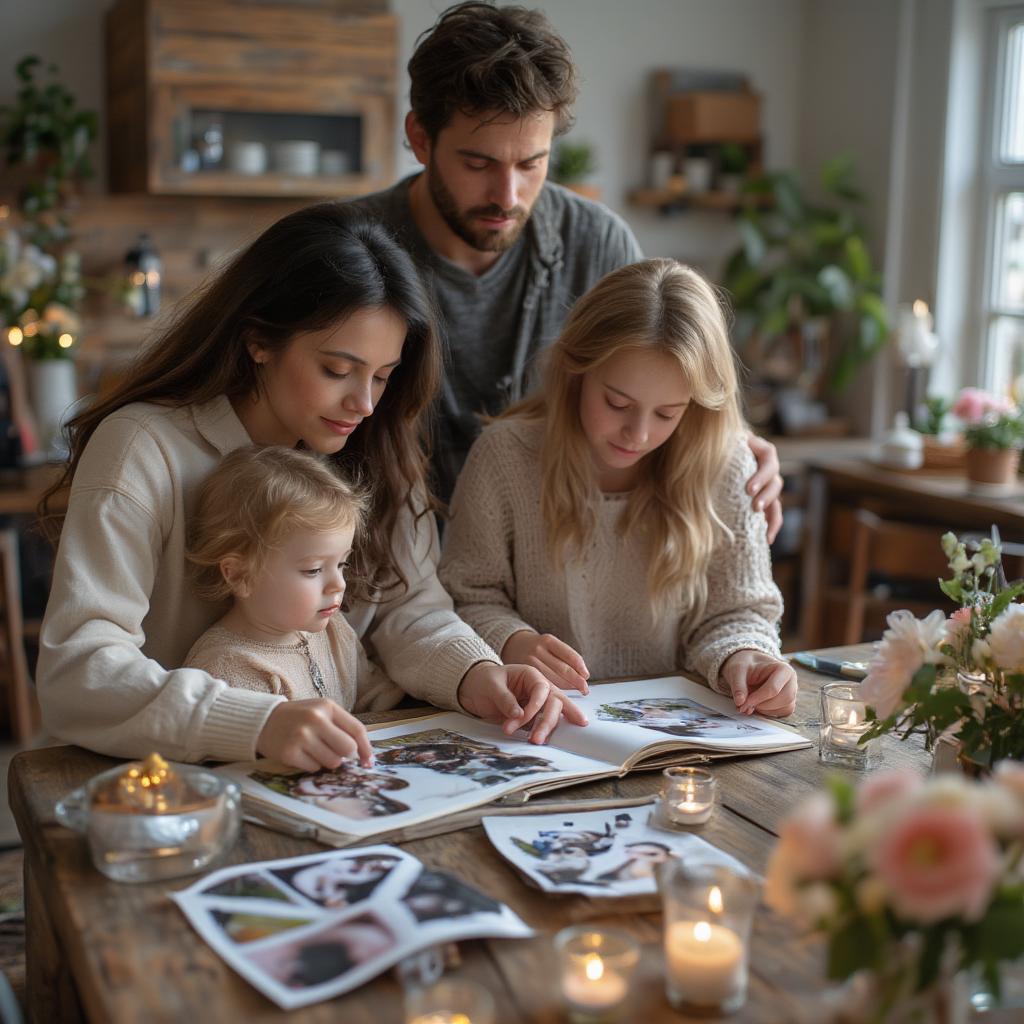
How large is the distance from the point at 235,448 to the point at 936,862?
3.52 ft

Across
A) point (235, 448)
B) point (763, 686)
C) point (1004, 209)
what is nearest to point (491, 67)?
A: point (235, 448)

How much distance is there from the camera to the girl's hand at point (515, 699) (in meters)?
1.50

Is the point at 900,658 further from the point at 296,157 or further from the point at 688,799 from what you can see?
the point at 296,157

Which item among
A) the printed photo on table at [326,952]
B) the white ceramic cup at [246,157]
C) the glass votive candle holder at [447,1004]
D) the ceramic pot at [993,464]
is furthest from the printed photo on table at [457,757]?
the white ceramic cup at [246,157]

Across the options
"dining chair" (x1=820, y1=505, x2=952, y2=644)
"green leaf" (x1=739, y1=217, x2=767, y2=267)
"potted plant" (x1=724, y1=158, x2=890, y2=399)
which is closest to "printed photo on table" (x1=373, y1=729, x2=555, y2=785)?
"dining chair" (x1=820, y1=505, x2=952, y2=644)

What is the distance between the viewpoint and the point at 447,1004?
895 millimetres

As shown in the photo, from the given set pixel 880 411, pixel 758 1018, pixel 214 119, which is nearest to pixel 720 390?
pixel 758 1018

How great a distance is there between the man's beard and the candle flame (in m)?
1.32

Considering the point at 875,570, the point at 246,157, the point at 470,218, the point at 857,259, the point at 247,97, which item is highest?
the point at 247,97

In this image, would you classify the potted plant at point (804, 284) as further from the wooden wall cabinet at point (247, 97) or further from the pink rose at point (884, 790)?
the pink rose at point (884, 790)

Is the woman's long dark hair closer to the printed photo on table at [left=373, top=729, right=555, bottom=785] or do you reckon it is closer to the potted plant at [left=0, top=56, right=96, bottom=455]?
the printed photo on table at [left=373, top=729, right=555, bottom=785]

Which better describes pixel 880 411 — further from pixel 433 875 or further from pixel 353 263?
pixel 433 875

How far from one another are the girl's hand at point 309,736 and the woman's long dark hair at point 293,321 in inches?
15.3

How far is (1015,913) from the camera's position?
2.64ft
